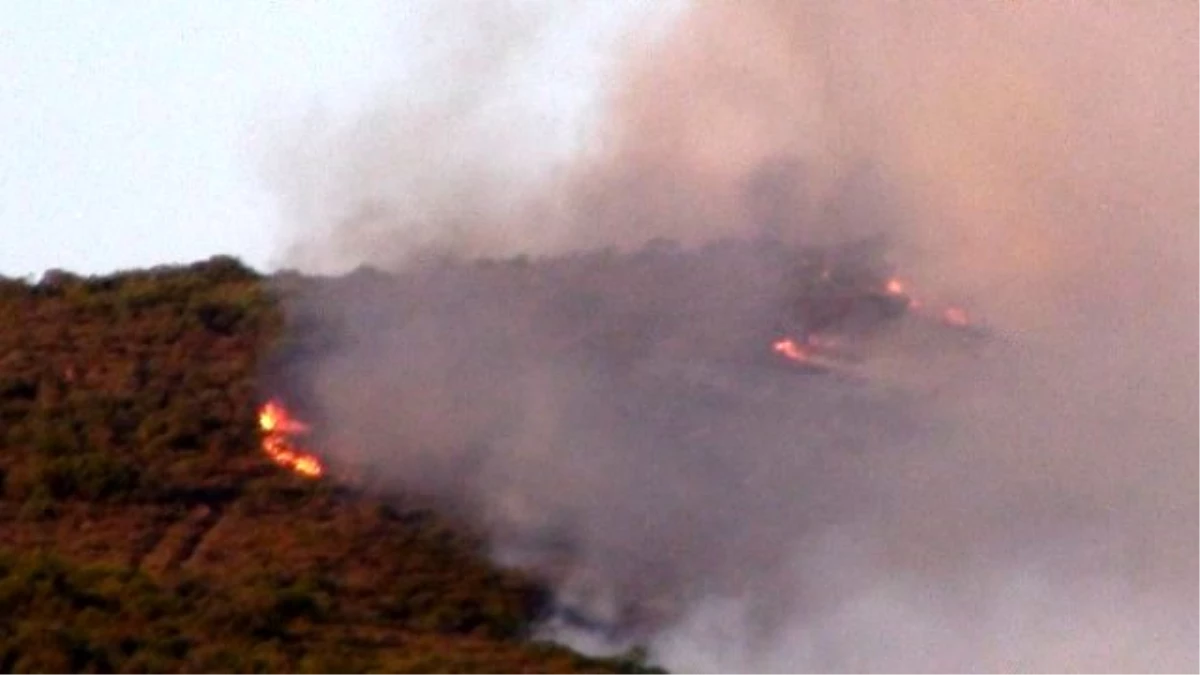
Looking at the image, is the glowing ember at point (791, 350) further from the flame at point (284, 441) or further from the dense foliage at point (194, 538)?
the dense foliage at point (194, 538)

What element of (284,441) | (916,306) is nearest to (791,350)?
(916,306)

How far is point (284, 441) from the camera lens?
32938mm

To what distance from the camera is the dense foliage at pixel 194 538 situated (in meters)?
27.0

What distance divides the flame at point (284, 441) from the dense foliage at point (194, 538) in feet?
0.55

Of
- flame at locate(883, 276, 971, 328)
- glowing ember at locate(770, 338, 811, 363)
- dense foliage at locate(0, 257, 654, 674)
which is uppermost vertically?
flame at locate(883, 276, 971, 328)

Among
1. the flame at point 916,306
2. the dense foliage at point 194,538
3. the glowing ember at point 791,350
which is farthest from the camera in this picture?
the flame at point 916,306

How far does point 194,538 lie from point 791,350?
26.1 feet

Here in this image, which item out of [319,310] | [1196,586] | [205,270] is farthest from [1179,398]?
[205,270]

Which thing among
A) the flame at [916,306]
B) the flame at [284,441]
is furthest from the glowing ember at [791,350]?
the flame at [284,441]

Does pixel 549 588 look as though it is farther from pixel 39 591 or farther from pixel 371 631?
pixel 39 591

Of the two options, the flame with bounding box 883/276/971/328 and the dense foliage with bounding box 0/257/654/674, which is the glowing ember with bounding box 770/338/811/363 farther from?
the dense foliage with bounding box 0/257/654/674

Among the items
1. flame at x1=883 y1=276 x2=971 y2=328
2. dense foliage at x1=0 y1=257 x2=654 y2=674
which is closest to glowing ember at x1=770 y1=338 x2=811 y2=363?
flame at x1=883 y1=276 x2=971 y2=328

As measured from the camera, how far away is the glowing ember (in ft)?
115

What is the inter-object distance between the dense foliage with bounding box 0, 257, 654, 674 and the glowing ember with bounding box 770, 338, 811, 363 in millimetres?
5839
